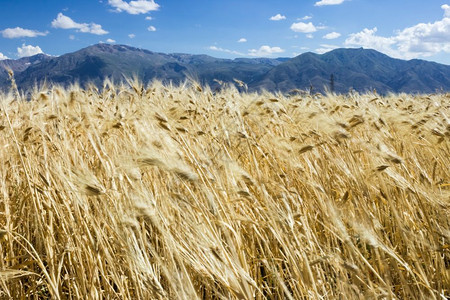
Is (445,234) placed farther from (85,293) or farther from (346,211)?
(85,293)

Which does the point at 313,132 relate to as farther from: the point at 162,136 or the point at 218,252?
the point at 218,252

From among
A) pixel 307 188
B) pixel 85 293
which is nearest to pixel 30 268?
pixel 85 293

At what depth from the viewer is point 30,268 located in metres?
1.43

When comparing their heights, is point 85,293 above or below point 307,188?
below

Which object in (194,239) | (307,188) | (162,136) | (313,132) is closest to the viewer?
(194,239)

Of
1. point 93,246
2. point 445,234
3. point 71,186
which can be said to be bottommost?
point 93,246

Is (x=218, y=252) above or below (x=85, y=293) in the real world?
above

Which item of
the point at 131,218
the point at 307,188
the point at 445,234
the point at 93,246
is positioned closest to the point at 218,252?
the point at 131,218

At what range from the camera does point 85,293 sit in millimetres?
1130

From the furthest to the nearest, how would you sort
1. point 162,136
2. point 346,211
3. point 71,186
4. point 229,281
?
point 346,211
point 162,136
point 71,186
point 229,281

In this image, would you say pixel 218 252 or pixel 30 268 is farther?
pixel 30 268

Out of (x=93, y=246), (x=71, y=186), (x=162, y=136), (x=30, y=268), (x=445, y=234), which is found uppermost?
(x=162, y=136)

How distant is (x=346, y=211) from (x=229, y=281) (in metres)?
0.90

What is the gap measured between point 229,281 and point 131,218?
1.31 feet
